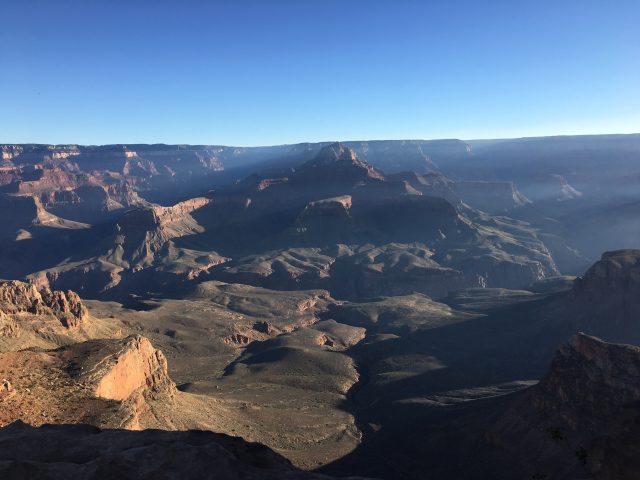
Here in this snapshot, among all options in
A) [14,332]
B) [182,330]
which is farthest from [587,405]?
[182,330]

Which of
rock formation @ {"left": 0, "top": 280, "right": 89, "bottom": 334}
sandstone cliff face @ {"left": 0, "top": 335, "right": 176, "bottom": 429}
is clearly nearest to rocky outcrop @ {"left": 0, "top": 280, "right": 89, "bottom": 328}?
rock formation @ {"left": 0, "top": 280, "right": 89, "bottom": 334}

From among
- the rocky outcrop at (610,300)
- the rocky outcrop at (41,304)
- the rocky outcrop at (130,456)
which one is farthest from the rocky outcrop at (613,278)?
the rocky outcrop at (41,304)

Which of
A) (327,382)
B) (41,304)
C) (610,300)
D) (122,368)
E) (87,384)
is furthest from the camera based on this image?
(610,300)

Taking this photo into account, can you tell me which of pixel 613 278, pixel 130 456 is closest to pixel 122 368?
pixel 130 456

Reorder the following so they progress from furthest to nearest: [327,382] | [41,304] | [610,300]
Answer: [610,300] < [327,382] < [41,304]

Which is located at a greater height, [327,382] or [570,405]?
[570,405]

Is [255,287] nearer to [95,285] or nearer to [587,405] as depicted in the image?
[95,285]

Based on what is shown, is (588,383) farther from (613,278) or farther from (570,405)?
(613,278)

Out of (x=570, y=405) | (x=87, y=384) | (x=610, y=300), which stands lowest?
(x=610, y=300)

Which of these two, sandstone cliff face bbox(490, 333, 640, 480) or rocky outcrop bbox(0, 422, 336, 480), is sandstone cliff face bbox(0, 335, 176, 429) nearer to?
rocky outcrop bbox(0, 422, 336, 480)
